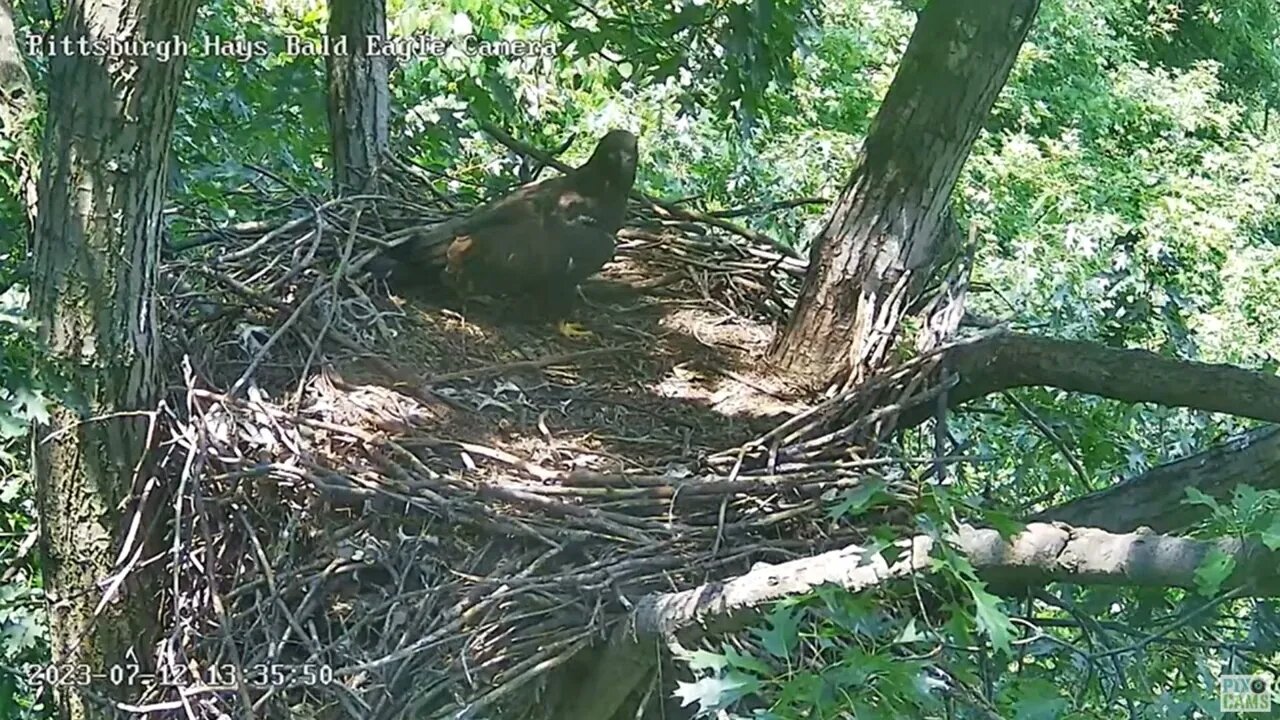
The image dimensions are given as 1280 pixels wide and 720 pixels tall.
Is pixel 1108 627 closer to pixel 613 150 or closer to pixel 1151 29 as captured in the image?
pixel 613 150

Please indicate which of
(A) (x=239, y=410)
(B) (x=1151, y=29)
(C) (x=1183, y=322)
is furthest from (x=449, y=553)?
(B) (x=1151, y=29)

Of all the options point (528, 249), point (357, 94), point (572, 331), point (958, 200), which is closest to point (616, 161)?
point (528, 249)

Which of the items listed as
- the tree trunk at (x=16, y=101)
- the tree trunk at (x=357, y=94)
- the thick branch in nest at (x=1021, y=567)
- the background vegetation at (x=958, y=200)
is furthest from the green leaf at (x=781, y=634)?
the tree trunk at (x=357, y=94)

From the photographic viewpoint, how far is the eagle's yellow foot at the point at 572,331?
374cm

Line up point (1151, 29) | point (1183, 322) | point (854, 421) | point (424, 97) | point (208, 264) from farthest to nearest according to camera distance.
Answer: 1. point (1151, 29)
2. point (424, 97)
3. point (1183, 322)
4. point (208, 264)
5. point (854, 421)

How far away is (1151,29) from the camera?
1316 centimetres

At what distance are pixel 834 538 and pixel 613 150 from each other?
1.74 meters

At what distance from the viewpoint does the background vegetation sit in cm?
191

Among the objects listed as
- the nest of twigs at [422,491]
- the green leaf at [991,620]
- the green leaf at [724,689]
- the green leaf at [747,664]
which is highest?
the green leaf at [991,620]

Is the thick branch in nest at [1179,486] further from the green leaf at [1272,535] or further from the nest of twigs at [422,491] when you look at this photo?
the green leaf at [1272,535]

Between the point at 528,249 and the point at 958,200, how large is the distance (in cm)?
376

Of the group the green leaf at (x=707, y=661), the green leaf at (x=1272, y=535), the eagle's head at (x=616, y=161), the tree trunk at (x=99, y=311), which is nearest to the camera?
the green leaf at (x=1272, y=535)

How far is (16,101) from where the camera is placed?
8.90ft

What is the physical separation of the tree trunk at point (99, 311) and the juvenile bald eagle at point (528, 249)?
46.4 inches
